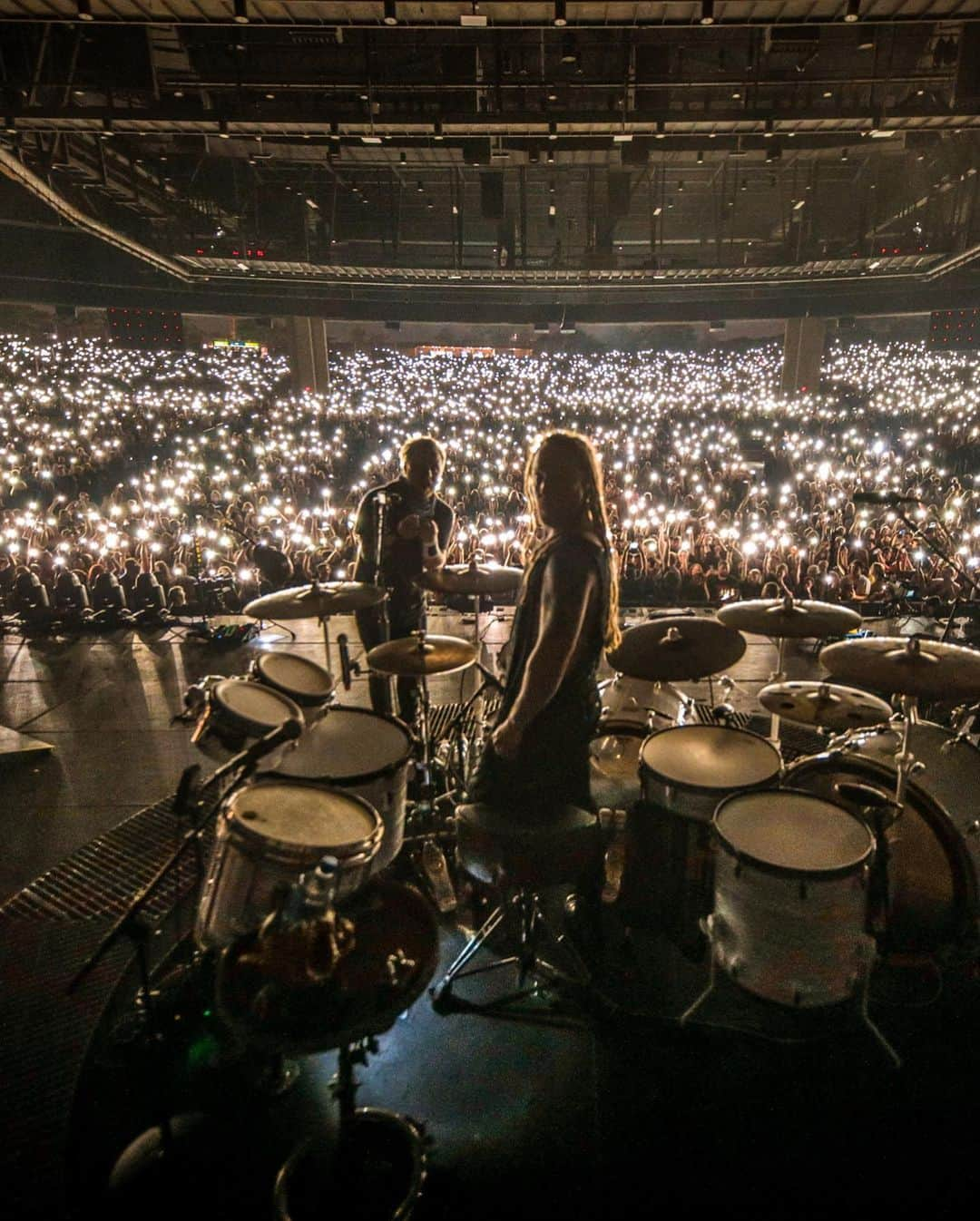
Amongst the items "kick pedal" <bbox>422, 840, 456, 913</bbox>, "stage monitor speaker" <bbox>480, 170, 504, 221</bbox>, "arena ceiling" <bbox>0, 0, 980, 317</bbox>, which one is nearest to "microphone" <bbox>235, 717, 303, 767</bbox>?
"kick pedal" <bbox>422, 840, 456, 913</bbox>

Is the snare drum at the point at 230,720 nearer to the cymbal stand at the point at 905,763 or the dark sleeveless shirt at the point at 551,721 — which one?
the dark sleeveless shirt at the point at 551,721

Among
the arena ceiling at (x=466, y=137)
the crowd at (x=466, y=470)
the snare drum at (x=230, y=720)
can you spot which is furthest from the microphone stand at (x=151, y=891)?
the arena ceiling at (x=466, y=137)

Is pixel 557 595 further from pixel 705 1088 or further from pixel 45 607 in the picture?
pixel 45 607

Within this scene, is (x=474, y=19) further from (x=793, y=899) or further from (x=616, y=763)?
(x=793, y=899)

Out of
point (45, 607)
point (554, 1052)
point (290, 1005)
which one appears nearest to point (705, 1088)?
point (554, 1052)

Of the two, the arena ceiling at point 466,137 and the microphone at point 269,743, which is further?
the arena ceiling at point 466,137

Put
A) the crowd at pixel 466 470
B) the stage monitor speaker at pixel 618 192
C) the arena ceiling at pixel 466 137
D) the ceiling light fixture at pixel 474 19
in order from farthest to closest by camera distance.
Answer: the stage monitor speaker at pixel 618 192 < the crowd at pixel 466 470 < the arena ceiling at pixel 466 137 < the ceiling light fixture at pixel 474 19

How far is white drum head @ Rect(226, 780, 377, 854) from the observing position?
6.89ft

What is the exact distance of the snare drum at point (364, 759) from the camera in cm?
273

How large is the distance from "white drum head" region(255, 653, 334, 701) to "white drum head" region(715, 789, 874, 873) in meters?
1.61

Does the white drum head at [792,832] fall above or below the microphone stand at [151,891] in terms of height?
below

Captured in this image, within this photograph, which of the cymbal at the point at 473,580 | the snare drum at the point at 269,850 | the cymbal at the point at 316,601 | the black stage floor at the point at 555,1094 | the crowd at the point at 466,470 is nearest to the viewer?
the snare drum at the point at 269,850

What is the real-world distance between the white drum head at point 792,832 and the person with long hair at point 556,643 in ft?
1.80

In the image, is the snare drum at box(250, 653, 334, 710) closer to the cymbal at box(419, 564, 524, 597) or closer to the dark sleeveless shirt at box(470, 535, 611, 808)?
the dark sleeveless shirt at box(470, 535, 611, 808)
